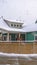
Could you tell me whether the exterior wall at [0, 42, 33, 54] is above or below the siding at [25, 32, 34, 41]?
below

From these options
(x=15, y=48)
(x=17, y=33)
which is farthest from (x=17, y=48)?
(x=17, y=33)

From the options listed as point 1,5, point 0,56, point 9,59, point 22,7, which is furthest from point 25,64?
point 22,7

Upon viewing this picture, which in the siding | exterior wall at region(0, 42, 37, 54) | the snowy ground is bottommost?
exterior wall at region(0, 42, 37, 54)

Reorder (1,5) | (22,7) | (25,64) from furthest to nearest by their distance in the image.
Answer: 1. (22,7)
2. (1,5)
3. (25,64)

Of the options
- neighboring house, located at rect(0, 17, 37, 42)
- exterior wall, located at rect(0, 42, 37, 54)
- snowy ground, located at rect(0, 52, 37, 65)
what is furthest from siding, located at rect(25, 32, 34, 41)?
snowy ground, located at rect(0, 52, 37, 65)

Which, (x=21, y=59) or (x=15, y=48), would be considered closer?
(x=21, y=59)

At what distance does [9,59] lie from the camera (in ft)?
5.42

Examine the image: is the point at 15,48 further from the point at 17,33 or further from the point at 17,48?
the point at 17,33

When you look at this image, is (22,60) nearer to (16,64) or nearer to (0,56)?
(16,64)

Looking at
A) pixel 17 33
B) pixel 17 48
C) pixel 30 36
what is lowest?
pixel 17 48

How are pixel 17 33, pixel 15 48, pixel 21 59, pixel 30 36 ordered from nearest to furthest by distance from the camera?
pixel 21 59, pixel 15 48, pixel 30 36, pixel 17 33

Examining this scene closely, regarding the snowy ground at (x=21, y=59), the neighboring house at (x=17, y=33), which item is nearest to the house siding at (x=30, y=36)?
the neighboring house at (x=17, y=33)

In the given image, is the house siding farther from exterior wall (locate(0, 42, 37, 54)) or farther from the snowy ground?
the snowy ground

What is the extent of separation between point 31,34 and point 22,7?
657 cm
